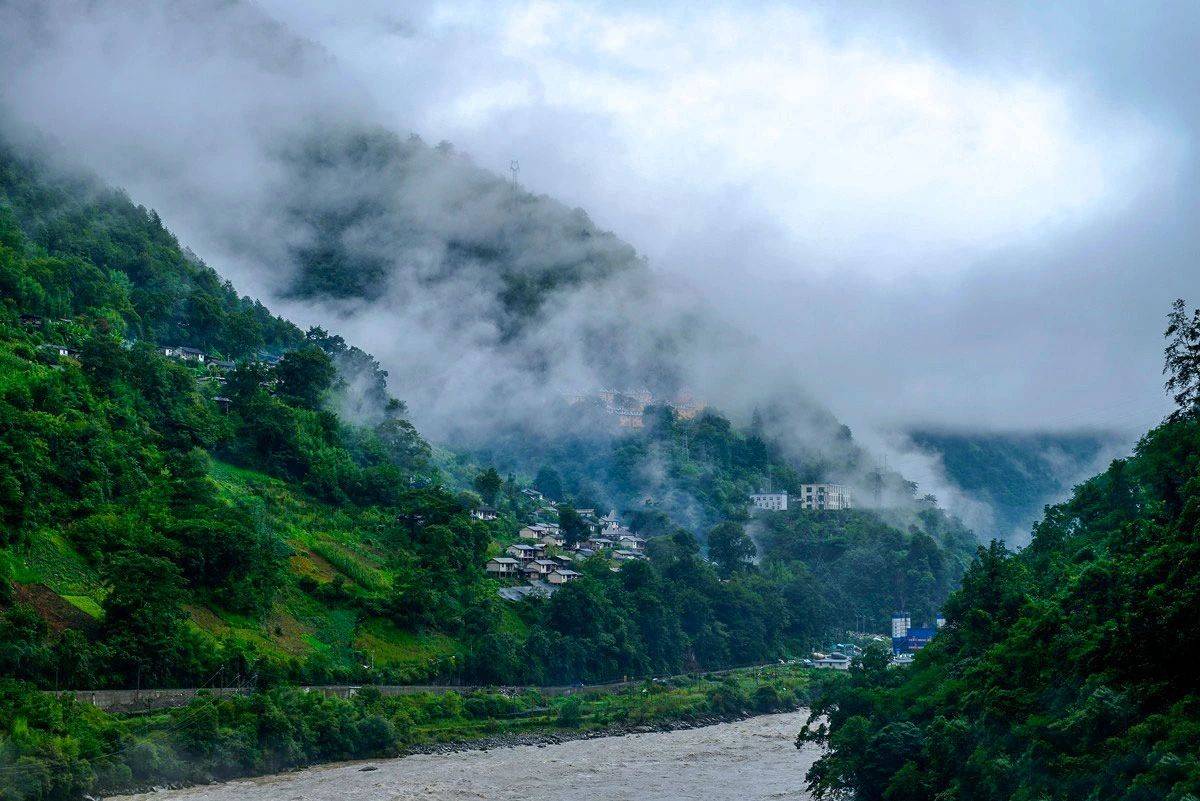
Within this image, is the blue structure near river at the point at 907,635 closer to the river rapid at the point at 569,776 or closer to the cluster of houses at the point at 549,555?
the cluster of houses at the point at 549,555

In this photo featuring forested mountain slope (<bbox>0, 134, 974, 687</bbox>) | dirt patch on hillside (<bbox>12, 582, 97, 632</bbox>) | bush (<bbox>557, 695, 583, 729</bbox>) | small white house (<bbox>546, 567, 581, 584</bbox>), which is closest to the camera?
dirt patch on hillside (<bbox>12, 582, 97, 632</bbox>)

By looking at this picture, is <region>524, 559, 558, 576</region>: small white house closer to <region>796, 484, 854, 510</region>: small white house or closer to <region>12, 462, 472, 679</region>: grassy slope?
<region>12, 462, 472, 679</region>: grassy slope

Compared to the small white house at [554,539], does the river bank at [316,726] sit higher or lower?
lower

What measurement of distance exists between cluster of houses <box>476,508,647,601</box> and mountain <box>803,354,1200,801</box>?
36432mm

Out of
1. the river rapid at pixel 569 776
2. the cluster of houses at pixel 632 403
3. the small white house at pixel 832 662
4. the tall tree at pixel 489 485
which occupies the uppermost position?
the cluster of houses at pixel 632 403

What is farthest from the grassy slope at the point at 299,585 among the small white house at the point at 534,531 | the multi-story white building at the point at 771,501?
the multi-story white building at the point at 771,501

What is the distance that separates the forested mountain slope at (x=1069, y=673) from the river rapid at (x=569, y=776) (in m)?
6.37

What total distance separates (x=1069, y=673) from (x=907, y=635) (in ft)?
185

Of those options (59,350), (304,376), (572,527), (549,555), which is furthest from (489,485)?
(59,350)

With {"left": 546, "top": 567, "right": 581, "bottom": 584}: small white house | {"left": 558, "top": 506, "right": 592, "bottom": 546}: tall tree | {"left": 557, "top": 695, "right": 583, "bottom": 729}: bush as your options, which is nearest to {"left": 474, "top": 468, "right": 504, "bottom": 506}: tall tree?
{"left": 558, "top": 506, "right": 592, "bottom": 546}: tall tree

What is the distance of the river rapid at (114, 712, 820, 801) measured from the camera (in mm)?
42906

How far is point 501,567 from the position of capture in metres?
81.4

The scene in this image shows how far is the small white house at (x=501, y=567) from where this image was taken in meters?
81.1

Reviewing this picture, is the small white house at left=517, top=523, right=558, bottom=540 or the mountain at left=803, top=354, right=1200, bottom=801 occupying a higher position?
the small white house at left=517, top=523, right=558, bottom=540
